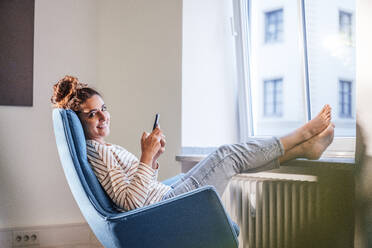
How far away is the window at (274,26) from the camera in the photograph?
8.48 feet

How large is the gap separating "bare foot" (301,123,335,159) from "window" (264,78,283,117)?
70cm

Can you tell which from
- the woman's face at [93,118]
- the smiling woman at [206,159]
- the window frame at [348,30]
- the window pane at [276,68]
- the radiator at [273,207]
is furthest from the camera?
the window pane at [276,68]

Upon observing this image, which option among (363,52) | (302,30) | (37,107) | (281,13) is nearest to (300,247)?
(363,52)

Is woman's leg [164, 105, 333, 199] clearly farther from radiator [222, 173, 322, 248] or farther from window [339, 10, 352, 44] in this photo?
window [339, 10, 352, 44]

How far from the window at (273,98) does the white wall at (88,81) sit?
1.98ft

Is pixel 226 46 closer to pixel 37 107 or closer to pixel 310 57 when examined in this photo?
pixel 310 57

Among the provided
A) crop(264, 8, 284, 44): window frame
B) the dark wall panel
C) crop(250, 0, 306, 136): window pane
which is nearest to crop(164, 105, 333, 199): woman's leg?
crop(250, 0, 306, 136): window pane

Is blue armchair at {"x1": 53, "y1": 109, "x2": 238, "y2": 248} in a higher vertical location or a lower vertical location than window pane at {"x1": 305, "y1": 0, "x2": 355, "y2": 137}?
lower

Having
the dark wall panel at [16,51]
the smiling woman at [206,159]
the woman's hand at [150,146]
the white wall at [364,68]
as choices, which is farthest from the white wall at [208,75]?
the white wall at [364,68]

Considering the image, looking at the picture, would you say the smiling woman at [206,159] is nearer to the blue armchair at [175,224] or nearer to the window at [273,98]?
the blue armchair at [175,224]

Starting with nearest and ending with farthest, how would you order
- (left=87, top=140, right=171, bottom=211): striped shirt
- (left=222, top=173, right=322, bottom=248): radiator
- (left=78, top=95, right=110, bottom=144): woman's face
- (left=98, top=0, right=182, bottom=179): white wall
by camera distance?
1. (left=87, top=140, right=171, bottom=211): striped shirt
2. (left=78, top=95, right=110, bottom=144): woman's face
3. (left=222, top=173, right=322, bottom=248): radiator
4. (left=98, top=0, right=182, bottom=179): white wall

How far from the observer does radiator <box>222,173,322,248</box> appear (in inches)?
79.5

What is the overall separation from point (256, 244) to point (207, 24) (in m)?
1.53

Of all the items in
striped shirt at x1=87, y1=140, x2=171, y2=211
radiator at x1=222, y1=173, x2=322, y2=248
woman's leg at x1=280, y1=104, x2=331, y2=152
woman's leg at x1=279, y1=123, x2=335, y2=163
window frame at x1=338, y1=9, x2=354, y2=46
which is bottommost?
radiator at x1=222, y1=173, x2=322, y2=248
